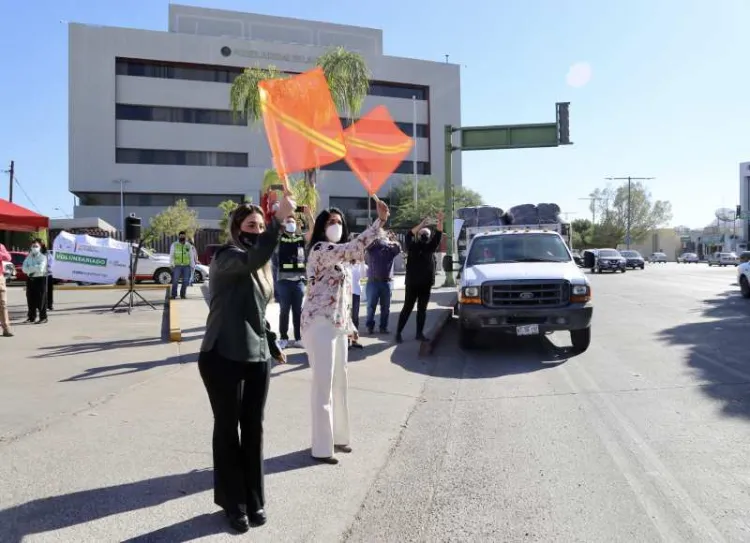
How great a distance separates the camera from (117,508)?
11.9 feet

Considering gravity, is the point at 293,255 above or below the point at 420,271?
above

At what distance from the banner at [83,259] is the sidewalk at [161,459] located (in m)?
10.8

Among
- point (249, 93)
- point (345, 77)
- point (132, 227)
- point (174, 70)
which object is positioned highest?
point (174, 70)

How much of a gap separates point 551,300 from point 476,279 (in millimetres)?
1113

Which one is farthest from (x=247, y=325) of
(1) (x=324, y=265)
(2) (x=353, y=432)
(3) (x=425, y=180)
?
(3) (x=425, y=180)

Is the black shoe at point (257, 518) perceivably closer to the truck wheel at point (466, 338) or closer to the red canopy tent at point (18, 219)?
the truck wheel at point (466, 338)

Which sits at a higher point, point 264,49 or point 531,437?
point 264,49

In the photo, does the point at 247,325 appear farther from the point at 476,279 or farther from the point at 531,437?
the point at 476,279

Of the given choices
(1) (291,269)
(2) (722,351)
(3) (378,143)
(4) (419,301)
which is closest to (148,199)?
(4) (419,301)

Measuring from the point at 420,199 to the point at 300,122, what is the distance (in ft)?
148

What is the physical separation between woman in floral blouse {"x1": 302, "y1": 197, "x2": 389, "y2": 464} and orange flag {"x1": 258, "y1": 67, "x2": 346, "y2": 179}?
157cm

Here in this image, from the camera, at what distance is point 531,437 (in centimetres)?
508

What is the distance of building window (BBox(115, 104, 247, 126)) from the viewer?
49875 mm

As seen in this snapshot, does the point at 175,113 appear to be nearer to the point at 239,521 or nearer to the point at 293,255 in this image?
the point at 293,255
